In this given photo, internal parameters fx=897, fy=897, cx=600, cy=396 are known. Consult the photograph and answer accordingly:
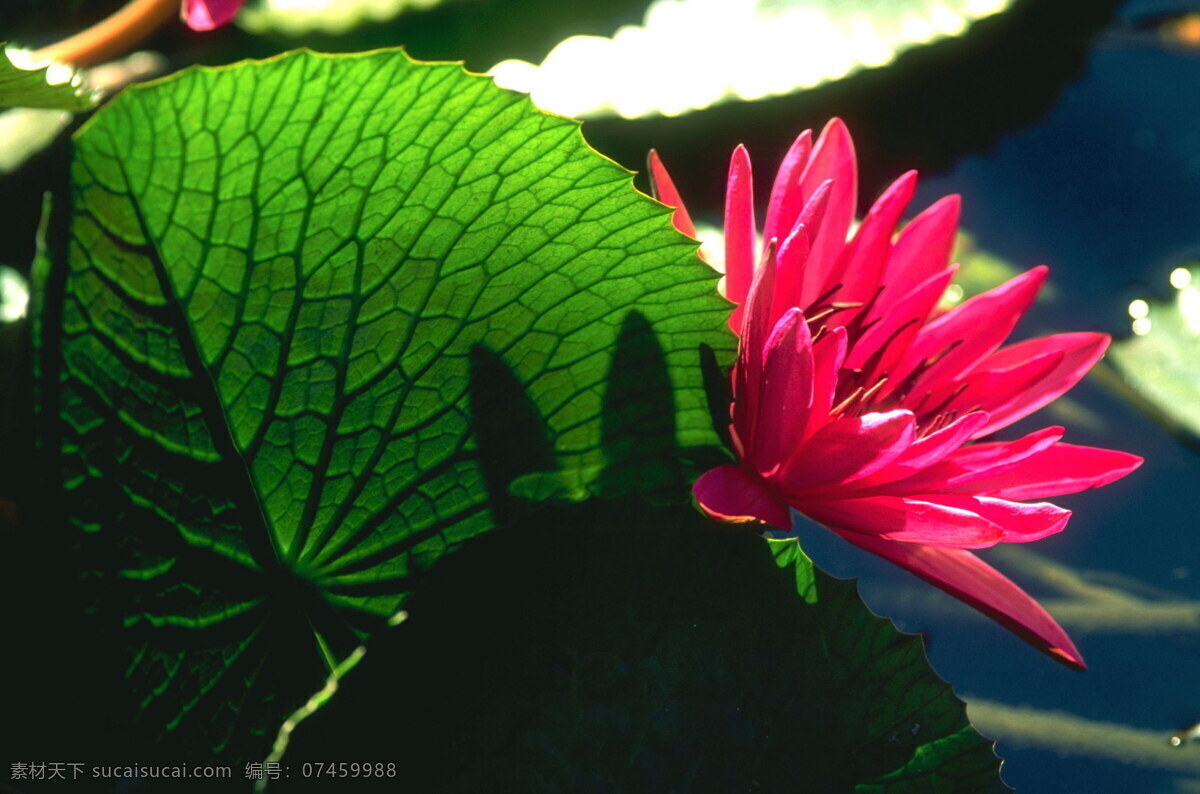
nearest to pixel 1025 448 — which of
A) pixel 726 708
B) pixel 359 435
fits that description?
pixel 726 708

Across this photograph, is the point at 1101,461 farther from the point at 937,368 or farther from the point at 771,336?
the point at 771,336

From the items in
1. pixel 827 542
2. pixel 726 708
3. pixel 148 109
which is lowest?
pixel 726 708

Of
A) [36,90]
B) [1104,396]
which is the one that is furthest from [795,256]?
[1104,396]

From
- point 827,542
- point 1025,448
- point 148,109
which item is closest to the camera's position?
point 148,109

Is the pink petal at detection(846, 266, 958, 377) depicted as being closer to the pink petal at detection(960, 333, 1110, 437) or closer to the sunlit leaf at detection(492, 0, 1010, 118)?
the pink petal at detection(960, 333, 1110, 437)

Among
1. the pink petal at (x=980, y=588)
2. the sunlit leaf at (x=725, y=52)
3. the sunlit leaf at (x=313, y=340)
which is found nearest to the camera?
the sunlit leaf at (x=313, y=340)

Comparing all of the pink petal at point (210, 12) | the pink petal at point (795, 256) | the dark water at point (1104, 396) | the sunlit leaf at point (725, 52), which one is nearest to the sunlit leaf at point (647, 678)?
the pink petal at point (795, 256)

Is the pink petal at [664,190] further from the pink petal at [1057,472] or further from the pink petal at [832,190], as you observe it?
the pink petal at [1057,472]

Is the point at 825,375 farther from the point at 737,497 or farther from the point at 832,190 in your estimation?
the point at 832,190
